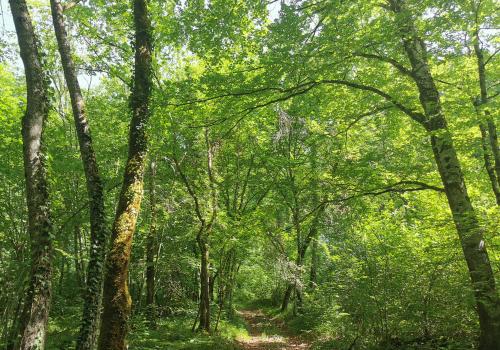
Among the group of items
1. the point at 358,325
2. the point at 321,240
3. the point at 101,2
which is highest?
the point at 101,2

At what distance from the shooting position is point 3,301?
1091cm

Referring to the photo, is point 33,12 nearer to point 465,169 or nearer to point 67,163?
point 67,163

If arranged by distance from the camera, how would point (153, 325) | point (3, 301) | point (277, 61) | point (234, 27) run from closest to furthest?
point (277, 61) → point (234, 27) → point (3, 301) → point (153, 325)

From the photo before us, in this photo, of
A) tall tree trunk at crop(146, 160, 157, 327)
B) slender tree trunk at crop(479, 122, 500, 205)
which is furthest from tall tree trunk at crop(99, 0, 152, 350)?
slender tree trunk at crop(479, 122, 500, 205)

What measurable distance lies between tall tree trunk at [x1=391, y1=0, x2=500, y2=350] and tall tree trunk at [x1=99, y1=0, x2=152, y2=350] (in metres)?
4.44

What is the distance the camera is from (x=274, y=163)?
13977 mm

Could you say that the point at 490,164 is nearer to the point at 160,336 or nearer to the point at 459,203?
the point at 459,203

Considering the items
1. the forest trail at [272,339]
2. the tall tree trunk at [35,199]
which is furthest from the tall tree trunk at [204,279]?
the tall tree trunk at [35,199]

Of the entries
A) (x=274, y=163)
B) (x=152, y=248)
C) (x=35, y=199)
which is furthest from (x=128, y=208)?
(x=274, y=163)

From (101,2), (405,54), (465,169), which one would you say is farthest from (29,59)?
(465,169)

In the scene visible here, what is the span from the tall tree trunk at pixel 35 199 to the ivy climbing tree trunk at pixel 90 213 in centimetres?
64

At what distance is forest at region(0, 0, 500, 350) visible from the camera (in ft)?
19.1

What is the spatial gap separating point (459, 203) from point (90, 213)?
22.3ft

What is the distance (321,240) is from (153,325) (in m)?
8.13
